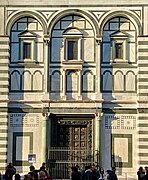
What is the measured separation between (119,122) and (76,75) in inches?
116

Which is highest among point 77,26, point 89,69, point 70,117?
point 77,26

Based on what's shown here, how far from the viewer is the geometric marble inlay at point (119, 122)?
96.1 feet

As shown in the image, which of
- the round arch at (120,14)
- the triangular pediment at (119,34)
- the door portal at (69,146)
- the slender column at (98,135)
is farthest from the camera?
the triangular pediment at (119,34)

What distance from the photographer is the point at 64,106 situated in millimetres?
29250

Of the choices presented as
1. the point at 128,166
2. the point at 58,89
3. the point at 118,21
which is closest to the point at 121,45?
the point at 118,21

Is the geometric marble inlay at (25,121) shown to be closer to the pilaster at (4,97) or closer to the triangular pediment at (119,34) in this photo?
the pilaster at (4,97)

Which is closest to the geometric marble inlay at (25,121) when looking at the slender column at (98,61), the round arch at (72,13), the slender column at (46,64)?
the slender column at (46,64)

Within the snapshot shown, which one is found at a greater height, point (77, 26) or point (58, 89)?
point (77, 26)

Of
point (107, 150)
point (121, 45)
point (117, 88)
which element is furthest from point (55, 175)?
point (121, 45)

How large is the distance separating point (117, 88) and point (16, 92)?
470 centimetres

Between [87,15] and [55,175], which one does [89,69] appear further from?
[55,175]

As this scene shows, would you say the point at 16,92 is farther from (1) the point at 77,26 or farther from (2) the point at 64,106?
(1) the point at 77,26

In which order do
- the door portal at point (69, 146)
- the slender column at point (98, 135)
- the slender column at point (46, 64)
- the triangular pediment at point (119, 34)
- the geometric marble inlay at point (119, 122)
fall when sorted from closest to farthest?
the slender column at point (98, 135), the door portal at point (69, 146), the geometric marble inlay at point (119, 122), the slender column at point (46, 64), the triangular pediment at point (119, 34)

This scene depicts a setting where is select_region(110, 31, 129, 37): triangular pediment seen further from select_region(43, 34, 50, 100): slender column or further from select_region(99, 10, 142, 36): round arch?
select_region(43, 34, 50, 100): slender column
